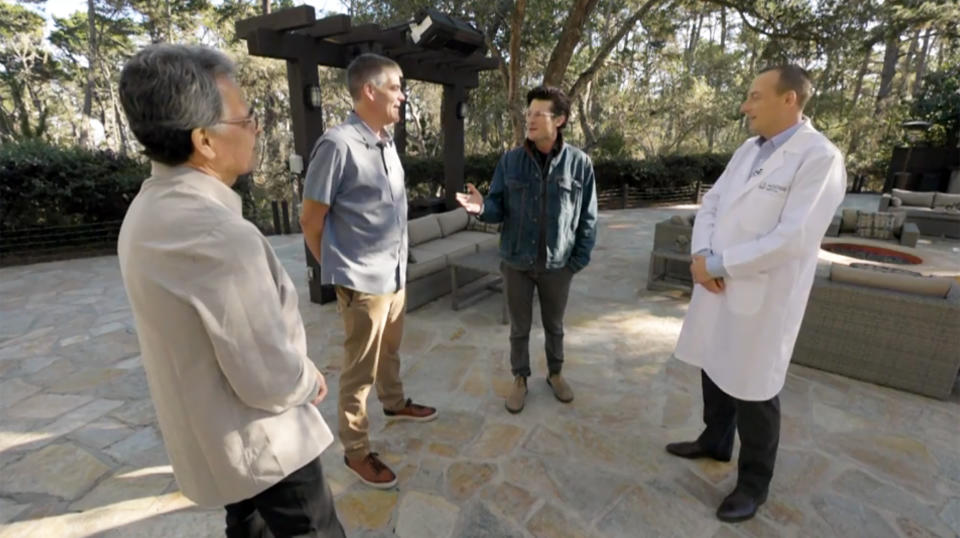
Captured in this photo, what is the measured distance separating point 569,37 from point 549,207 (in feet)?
19.7

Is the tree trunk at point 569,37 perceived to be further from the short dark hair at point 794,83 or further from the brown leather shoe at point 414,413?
the brown leather shoe at point 414,413

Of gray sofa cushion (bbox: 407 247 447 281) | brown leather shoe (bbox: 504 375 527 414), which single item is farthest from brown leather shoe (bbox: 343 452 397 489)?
gray sofa cushion (bbox: 407 247 447 281)

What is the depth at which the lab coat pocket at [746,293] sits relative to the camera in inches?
68.8

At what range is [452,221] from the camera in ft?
18.7

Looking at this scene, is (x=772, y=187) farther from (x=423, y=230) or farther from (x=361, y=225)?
(x=423, y=230)

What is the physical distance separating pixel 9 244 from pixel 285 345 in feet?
27.7

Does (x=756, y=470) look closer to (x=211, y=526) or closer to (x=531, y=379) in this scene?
(x=531, y=379)

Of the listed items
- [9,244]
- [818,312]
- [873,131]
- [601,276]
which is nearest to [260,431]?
[818,312]

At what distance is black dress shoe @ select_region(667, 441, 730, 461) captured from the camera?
230 cm

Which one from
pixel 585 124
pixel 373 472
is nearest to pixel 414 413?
pixel 373 472

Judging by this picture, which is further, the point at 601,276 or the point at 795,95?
the point at 601,276

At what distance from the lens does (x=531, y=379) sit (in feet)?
10.3

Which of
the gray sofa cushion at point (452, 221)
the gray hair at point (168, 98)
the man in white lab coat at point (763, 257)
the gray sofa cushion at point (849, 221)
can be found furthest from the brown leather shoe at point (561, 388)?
the gray sofa cushion at point (849, 221)

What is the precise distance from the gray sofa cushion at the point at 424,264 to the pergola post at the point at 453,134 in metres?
1.85
